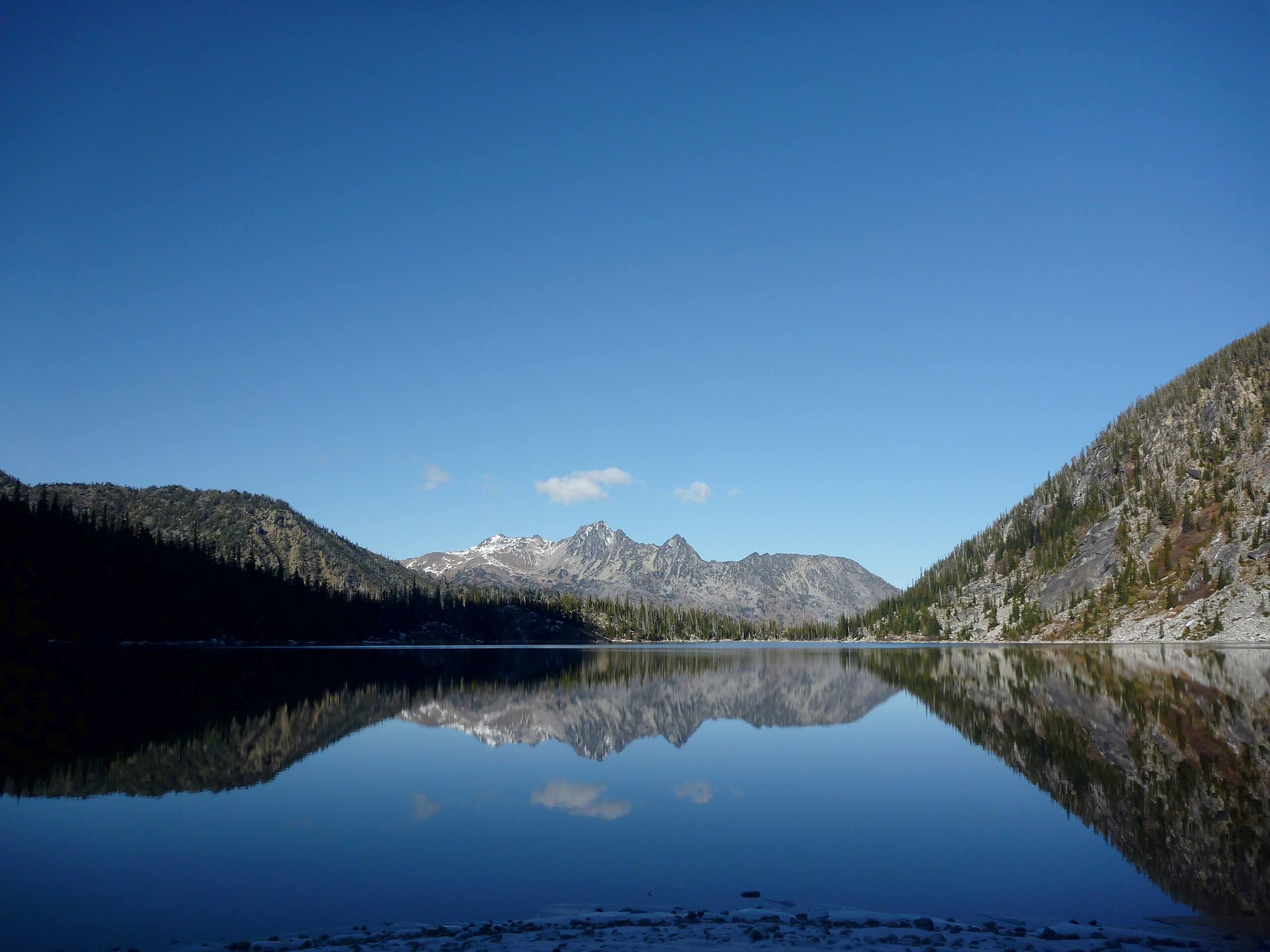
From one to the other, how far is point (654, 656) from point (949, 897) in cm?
13073

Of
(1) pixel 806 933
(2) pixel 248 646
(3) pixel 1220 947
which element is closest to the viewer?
(3) pixel 1220 947

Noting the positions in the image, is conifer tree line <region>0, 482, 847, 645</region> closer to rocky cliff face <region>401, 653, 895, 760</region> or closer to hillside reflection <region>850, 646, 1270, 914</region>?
rocky cliff face <region>401, 653, 895, 760</region>

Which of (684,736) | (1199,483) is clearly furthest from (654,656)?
(1199,483)

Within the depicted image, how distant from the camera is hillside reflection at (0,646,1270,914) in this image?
19531mm

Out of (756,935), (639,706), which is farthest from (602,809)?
(639,706)

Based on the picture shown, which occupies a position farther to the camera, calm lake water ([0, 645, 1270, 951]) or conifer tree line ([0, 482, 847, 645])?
conifer tree line ([0, 482, 847, 645])

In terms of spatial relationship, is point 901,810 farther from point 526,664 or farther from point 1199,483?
point 1199,483

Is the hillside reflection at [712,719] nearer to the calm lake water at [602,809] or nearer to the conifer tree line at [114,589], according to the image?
the calm lake water at [602,809]

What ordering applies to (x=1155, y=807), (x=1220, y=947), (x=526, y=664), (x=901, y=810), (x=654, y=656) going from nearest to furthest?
(x=1220, y=947) < (x=1155, y=807) < (x=901, y=810) < (x=526, y=664) < (x=654, y=656)

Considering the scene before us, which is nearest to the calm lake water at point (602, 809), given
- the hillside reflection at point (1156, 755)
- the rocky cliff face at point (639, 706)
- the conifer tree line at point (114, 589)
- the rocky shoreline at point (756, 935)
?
the hillside reflection at point (1156, 755)

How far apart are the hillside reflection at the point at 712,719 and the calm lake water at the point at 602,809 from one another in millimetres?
180

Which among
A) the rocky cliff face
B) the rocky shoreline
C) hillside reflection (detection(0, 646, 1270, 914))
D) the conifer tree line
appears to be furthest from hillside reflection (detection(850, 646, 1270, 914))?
the conifer tree line

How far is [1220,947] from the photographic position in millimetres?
11547

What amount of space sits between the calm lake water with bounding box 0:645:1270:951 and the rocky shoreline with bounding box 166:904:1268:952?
2.83 ft
